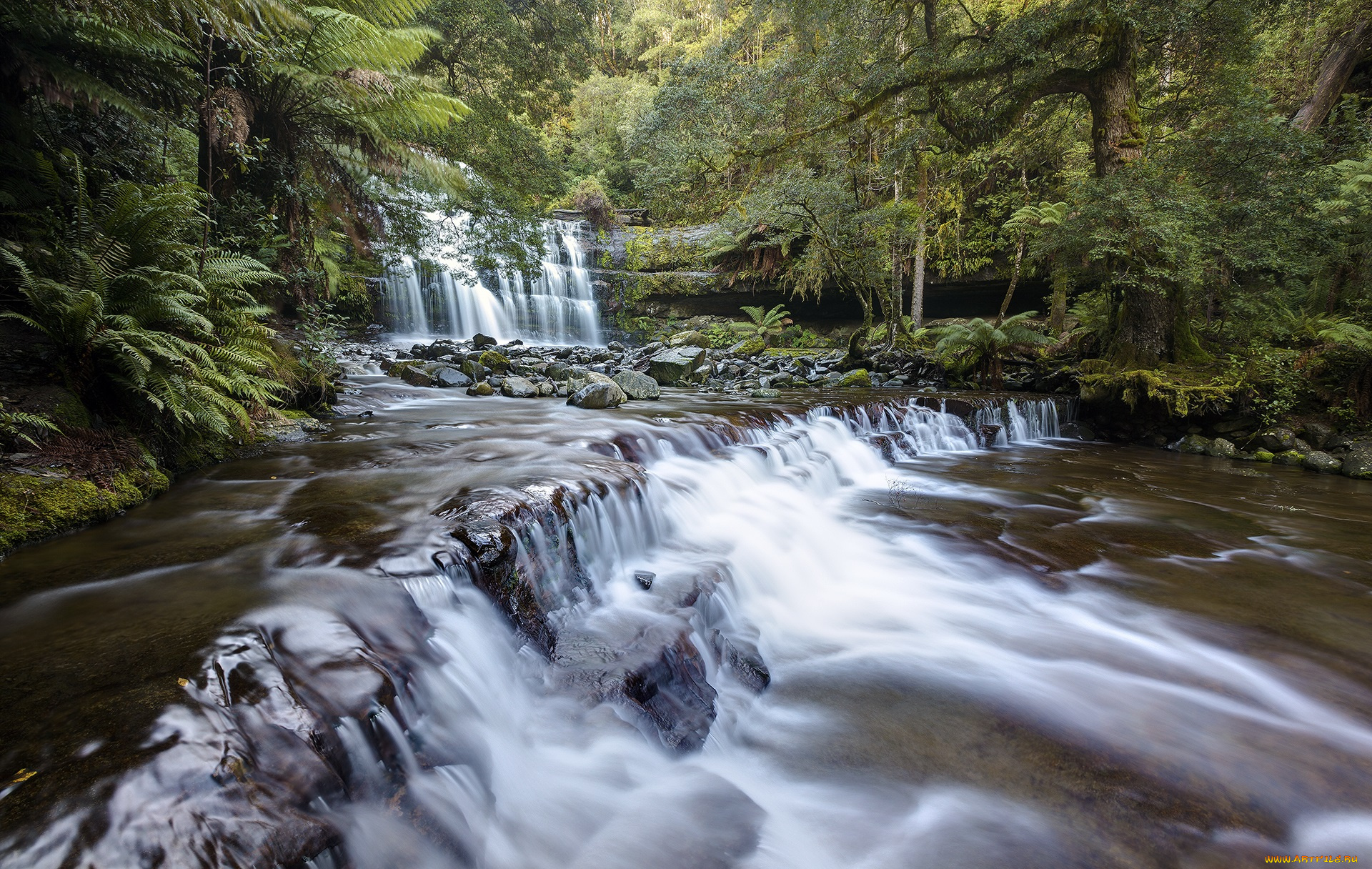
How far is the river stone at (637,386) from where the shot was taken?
9.38m

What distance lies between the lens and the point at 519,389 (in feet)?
29.2

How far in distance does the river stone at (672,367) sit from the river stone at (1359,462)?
381 inches

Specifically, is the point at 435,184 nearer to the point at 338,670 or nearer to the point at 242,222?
the point at 242,222

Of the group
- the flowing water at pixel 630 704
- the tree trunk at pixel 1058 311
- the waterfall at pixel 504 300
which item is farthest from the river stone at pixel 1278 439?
the waterfall at pixel 504 300

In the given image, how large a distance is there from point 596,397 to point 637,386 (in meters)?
1.81

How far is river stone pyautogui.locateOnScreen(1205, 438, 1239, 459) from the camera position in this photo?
792cm

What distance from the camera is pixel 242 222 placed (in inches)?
232

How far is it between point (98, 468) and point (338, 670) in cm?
270

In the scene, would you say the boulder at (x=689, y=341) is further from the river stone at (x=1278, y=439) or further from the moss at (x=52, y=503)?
the moss at (x=52, y=503)

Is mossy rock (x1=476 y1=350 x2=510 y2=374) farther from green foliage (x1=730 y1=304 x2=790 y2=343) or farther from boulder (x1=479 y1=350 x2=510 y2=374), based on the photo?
green foliage (x1=730 y1=304 x2=790 y2=343)

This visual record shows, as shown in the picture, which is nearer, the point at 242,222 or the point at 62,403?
the point at 62,403

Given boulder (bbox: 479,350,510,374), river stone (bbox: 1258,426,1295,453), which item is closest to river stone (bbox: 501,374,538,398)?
boulder (bbox: 479,350,510,374)

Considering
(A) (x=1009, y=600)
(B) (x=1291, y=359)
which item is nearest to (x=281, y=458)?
(A) (x=1009, y=600)

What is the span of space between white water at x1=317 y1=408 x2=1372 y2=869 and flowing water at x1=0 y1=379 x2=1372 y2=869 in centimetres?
1
